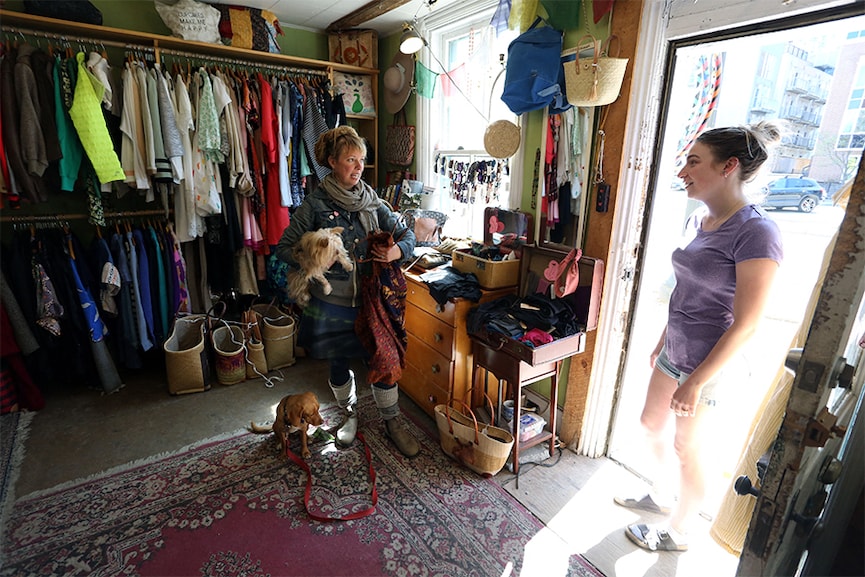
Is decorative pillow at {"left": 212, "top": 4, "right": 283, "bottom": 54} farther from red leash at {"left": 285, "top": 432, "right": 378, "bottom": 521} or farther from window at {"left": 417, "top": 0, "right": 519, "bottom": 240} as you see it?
red leash at {"left": 285, "top": 432, "right": 378, "bottom": 521}

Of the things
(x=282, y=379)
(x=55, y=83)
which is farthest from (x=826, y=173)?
(x=55, y=83)

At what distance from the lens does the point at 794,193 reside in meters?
1.75

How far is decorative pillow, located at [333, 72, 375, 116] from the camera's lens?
3.30 m

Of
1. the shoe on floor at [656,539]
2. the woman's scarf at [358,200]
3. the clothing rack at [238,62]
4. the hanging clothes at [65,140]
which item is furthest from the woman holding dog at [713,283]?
the hanging clothes at [65,140]

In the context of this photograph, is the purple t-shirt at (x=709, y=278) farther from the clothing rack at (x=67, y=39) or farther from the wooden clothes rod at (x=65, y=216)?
the clothing rack at (x=67, y=39)

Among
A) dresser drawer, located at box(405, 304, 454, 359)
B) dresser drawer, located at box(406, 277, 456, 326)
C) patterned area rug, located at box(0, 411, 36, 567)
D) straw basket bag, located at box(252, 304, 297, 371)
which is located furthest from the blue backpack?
patterned area rug, located at box(0, 411, 36, 567)

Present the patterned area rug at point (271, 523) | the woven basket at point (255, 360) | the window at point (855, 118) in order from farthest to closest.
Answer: the woven basket at point (255, 360) → the patterned area rug at point (271, 523) → the window at point (855, 118)

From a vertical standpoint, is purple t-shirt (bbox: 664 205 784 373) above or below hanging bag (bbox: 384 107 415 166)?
below

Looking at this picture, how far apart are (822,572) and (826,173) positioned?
4.28ft

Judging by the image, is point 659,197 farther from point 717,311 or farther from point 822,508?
point 822,508

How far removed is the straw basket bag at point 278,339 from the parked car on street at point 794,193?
2.69m

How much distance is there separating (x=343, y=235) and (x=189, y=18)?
6.12 ft

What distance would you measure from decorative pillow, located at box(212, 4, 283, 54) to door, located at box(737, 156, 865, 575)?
125 inches

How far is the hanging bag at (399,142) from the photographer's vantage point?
10.4 ft
